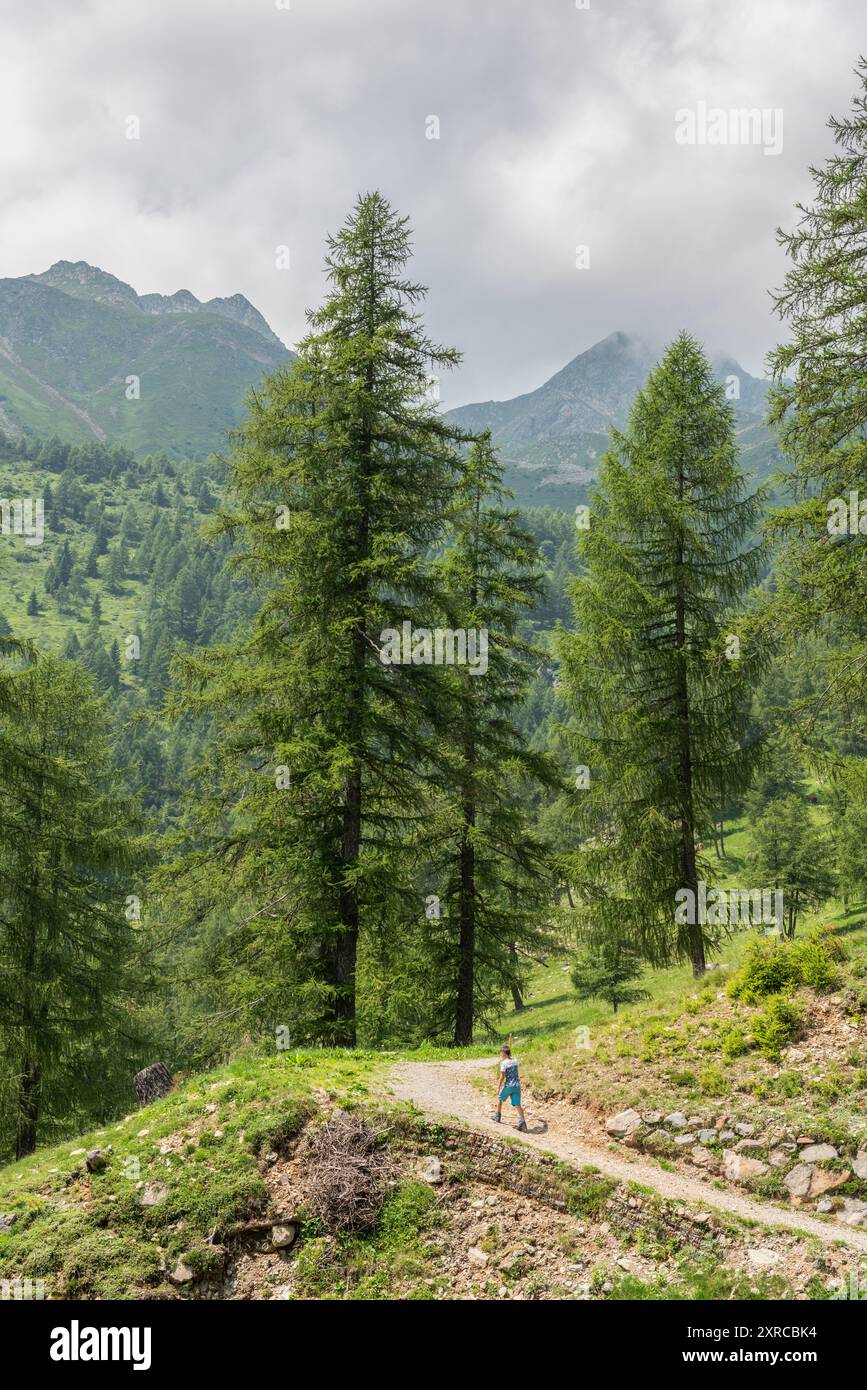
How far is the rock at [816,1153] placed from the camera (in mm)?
8133

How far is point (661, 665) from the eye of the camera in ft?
49.8

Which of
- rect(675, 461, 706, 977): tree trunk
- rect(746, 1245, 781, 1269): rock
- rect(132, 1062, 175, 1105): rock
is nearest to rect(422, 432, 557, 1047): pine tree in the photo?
rect(675, 461, 706, 977): tree trunk

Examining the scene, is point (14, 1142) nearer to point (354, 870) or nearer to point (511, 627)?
point (354, 870)

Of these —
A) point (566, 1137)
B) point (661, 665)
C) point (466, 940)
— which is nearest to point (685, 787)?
point (661, 665)

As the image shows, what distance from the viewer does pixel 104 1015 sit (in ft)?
61.1

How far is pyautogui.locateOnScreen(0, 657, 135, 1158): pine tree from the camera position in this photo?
16.8 meters

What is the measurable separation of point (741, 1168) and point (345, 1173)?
4422 millimetres

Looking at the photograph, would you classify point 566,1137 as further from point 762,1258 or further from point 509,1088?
point 762,1258

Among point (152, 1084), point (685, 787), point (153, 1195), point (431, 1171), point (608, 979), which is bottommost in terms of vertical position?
point (608, 979)

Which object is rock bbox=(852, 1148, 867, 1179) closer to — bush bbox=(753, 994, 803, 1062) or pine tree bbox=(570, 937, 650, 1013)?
bush bbox=(753, 994, 803, 1062)

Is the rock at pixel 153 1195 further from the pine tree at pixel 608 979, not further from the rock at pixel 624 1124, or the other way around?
the pine tree at pixel 608 979

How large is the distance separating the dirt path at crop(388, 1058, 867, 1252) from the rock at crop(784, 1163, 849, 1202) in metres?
0.24

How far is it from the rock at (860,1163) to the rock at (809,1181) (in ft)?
0.36

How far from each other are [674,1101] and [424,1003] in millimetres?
8138
